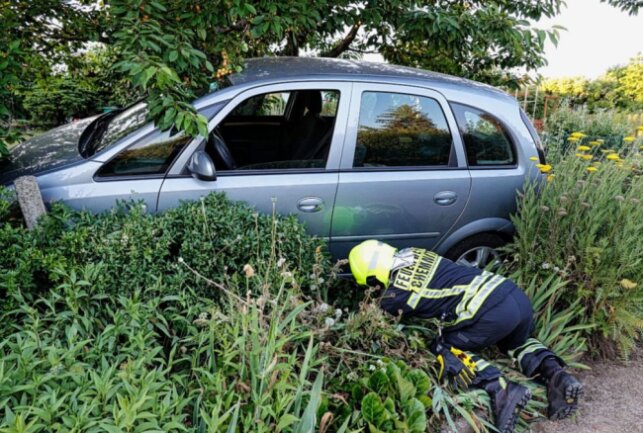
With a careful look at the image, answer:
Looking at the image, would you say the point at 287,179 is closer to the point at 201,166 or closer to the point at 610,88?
the point at 201,166

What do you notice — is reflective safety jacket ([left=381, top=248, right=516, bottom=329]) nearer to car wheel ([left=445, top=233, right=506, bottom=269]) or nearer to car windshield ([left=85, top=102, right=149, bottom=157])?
car wheel ([left=445, top=233, right=506, bottom=269])

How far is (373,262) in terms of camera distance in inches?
108

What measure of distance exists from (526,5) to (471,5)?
2.02 feet

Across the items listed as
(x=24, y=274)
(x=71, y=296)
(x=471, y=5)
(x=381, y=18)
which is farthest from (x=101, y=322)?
(x=471, y=5)

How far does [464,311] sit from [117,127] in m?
2.67

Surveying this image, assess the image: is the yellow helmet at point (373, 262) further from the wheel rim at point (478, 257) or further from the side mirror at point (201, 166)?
the wheel rim at point (478, 257)

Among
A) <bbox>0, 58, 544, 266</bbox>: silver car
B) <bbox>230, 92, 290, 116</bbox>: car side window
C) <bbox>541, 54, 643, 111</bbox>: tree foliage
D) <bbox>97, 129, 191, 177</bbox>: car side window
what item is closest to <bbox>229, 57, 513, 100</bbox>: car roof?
<bbox>0, 58, 544, 266</bbox>: silver car

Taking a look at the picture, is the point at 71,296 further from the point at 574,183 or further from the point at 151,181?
the point at 574,183

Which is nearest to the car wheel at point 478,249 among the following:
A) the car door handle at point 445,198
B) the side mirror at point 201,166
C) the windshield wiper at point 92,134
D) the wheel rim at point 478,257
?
the wheel rim at point 478,257

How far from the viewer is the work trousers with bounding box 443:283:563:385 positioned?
8.50 feet

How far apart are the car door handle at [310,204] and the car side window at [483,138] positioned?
1227 millimetres

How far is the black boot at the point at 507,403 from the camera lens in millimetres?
2354

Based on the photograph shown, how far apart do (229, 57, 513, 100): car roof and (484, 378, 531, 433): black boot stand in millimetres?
2148

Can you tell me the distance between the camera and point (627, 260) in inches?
116
